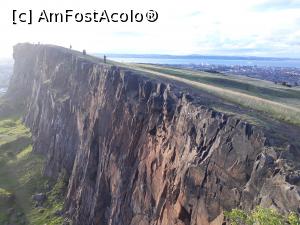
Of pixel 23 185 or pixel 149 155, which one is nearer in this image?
pixel 149 155

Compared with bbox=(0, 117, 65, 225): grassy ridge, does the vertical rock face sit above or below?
above

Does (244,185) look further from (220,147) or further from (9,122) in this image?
(9,122)

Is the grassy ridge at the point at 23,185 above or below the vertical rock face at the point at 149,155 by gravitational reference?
below

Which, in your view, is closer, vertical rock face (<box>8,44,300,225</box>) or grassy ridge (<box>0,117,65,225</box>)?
vertical rock face (<box>8,44,300,225</box>)

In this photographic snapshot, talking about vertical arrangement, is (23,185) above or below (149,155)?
below

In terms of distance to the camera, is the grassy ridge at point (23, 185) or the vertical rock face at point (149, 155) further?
the grassy ridge at point (23, 185)
